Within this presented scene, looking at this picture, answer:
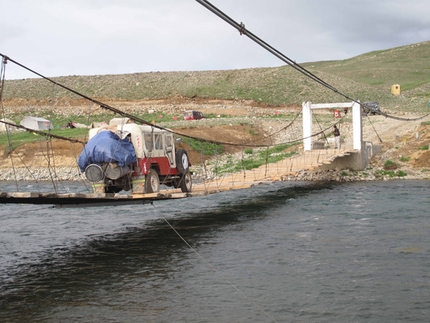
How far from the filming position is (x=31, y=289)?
13.7m

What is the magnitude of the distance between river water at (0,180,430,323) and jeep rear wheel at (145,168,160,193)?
1580 mm

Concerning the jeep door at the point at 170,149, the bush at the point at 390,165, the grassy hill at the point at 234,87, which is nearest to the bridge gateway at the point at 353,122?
the bush at the point at 390,165

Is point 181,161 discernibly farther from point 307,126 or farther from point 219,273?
point 307,126

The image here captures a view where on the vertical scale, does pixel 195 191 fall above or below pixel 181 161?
below

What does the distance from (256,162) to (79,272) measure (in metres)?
21.6

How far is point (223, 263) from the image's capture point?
601 inches

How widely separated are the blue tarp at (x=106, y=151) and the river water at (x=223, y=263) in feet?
7.95

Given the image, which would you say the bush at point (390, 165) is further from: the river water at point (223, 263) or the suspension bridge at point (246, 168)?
the river water at point (223, 263)

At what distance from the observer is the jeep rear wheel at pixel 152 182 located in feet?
58.0

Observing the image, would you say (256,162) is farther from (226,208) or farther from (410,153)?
(226,208)

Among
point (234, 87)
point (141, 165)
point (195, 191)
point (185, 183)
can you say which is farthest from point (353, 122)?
point (234, 87)

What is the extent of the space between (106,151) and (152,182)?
6.00 ft

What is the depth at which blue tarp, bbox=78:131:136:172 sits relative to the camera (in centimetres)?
1672

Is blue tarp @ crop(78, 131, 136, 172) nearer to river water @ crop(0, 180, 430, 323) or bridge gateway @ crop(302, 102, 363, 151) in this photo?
river water @ crop(0, 180, 430, 323)
